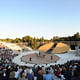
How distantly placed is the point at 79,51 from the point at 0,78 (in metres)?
10.5

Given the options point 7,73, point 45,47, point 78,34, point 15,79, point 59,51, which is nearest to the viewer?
point 15,79

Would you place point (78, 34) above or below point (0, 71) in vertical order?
above

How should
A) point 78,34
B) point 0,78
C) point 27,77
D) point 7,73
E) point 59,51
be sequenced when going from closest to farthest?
point 27,77 < point 0,78 < point 7,73 < point 59,51 < point 78,34

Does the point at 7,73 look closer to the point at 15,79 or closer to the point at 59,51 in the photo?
the point at 15,79

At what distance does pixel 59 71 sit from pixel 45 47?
11779 millimetres

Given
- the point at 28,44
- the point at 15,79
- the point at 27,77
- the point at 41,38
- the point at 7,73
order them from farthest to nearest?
the point at 41,38 → the point at 28,44 → the point at 7,73 → the point at 15,79 → the point at 27,77

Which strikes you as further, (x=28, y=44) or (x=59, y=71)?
(x=28, y=44)

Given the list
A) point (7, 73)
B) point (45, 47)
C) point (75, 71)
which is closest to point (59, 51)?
point (45, 47)

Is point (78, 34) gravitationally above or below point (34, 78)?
above

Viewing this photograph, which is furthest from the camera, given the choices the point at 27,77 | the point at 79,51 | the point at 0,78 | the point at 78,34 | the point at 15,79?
the point at 78,34

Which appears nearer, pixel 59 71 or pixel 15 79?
pixel 15 79

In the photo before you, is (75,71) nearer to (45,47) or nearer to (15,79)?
(15,79)

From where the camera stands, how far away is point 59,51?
15445 millimetres

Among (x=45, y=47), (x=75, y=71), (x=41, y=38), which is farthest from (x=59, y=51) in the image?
(x=41, y=38)
